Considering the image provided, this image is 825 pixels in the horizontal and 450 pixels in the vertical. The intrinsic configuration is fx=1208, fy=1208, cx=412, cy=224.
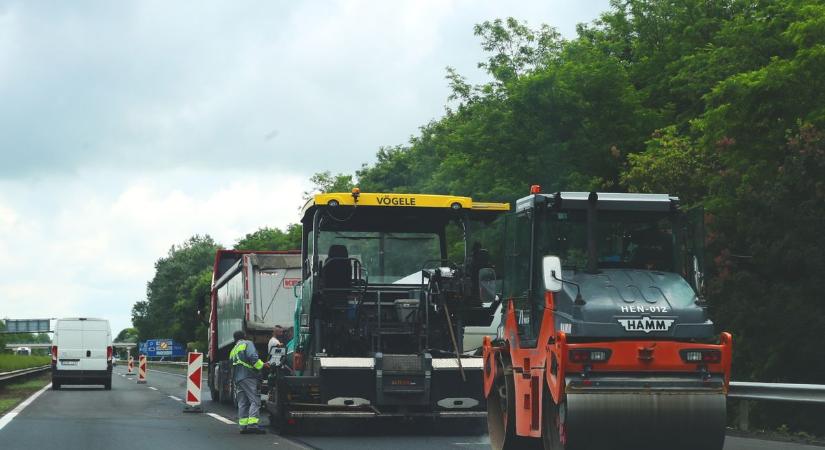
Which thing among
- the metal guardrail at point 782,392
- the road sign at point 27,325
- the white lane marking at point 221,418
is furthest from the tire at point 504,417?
the road sign at point 27,325

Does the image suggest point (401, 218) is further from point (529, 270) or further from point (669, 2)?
point (669, 2)

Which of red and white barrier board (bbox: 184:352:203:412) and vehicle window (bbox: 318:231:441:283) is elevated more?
vehicle window (bbox: 318:231:441:283)

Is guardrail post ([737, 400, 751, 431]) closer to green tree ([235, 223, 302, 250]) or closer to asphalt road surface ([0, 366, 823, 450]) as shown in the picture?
asphalt road surface ([0, 366, 823, 450])

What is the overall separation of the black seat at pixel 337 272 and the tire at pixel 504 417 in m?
4.58

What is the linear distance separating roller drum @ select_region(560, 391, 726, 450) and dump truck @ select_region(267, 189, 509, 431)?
21.6 feet

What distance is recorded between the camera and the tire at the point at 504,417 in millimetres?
12000

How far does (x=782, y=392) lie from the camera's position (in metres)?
14.1

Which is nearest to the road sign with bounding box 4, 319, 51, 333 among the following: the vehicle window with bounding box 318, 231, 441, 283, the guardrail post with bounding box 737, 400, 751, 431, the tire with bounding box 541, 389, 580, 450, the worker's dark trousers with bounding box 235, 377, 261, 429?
the worker's dark trousers with bounding box 235, 377, 261, 429

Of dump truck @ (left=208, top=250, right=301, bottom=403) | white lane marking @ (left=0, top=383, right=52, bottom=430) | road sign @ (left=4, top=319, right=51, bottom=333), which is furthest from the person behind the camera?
road sign @ (left=4, top=319, right=51, bottom=333)

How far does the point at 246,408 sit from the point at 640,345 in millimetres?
8908

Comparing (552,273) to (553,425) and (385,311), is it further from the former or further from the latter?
(385,311)

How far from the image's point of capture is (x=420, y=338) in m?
17.3

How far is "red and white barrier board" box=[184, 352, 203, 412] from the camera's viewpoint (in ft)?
75.3

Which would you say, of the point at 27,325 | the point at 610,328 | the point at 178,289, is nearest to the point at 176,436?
the point at 610,328
